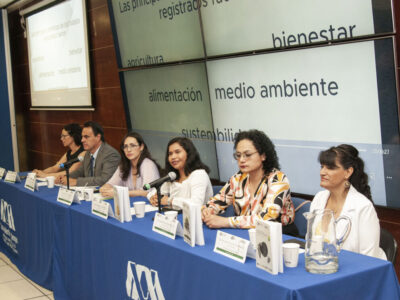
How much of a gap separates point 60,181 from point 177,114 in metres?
1.16

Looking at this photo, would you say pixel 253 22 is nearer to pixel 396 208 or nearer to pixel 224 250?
pixel 396 208

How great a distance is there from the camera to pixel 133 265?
2766mm

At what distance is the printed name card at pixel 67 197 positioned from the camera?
351cm

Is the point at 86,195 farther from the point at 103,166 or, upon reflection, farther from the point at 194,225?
the point at 194,225

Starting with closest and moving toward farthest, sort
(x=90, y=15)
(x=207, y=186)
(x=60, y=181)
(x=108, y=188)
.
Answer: (x=207, y=186) < (x=108, y=188) < (x=60, y=181) < (x=90, y=15)

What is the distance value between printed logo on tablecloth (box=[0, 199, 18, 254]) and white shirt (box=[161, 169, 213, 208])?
5.74 ft

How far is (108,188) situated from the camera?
3760 mm

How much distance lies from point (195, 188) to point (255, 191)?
0.51 metres

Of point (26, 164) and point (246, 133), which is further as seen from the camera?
point (26, 164)

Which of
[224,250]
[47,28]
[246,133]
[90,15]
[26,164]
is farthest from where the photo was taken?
[26,164]

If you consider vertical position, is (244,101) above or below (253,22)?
below

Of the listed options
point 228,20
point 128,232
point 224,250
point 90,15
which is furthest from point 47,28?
point 224,250

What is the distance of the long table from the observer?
6.22 feet

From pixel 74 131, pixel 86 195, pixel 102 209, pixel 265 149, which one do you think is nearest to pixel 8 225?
pixel 74 131
